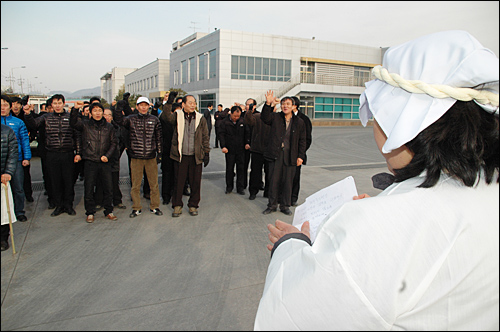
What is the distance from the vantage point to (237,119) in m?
8.23

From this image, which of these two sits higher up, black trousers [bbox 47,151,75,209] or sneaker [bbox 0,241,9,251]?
black trousers [bbox 47,151,75,209]

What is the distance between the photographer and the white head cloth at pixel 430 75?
0.81 meters

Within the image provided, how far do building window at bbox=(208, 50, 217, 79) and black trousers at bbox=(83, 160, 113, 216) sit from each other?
3264 centimetres

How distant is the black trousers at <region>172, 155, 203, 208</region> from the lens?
5992mm

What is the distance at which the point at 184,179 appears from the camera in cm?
609

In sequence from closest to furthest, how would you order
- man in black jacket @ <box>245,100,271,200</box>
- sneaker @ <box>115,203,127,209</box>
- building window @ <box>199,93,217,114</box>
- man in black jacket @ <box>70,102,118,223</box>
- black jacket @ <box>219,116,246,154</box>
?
man in black jacket @ <box>70,102,118,223</box>, sneaker @ <box>115,203,127,209</box>, man in black jacket @ <box>245,100,271,200</box>, black jacket @ <box>219,116,246,154</box>, building window @ <box>199,93,217,114</box>

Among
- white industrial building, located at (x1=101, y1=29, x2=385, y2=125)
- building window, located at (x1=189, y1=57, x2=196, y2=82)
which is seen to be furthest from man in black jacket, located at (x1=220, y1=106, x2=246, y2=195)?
building window, located at (x1=189, y1=57, x2=196, y2=82)

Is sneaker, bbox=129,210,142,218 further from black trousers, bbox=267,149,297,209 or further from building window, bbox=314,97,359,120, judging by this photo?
building window, bbox=314,97,359,120

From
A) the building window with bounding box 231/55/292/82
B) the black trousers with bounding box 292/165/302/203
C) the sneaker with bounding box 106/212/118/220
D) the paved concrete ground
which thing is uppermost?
the building window with bounding box 231/55/292/82

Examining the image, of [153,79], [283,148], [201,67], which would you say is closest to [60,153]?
[283,148]

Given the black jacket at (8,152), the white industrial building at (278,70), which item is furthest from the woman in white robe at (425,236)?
the white industrial building at (278,70)

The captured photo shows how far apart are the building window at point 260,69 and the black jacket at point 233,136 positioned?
29.5 metres

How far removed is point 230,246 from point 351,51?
140 ft

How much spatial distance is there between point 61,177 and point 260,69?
3333 centimetres
